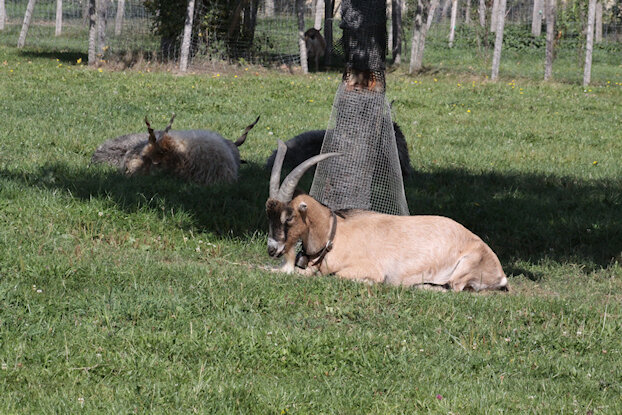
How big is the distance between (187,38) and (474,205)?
1236 centimetres

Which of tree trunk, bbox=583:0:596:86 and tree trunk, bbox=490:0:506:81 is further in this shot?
tree trunk, bbox=490:0:506:81

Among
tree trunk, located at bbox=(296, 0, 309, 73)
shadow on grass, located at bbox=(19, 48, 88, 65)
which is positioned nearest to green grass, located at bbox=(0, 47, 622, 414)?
tree trunk, located at bbox=(296, 0, 309, 73)

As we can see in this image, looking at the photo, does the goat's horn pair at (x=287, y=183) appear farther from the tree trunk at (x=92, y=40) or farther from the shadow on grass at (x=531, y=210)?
the tree trunk at (x=92, y=40)

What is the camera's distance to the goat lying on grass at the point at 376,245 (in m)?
6.47

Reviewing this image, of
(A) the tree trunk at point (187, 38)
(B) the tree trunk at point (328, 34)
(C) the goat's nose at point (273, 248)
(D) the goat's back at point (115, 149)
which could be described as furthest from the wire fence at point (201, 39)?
(C) the goat's nose at point (273, 248)

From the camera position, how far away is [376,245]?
672 cm

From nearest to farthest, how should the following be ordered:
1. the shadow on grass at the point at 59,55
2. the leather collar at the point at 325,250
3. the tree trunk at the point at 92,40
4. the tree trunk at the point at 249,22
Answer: the leather collar at the point at 325,250, the tree trunk at the point at 92,40, the shadow on grass at the point at 59,55, the tree trunk at the point at 249,22

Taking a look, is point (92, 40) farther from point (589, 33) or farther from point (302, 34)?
point (589, 33)

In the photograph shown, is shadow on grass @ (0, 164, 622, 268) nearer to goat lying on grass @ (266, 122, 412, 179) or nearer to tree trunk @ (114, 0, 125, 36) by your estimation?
goat lying on grass @ (266, 122, 412, 179)

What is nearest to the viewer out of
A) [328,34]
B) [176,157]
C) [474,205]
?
[474,205]

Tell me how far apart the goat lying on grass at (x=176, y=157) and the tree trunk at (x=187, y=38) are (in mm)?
9663

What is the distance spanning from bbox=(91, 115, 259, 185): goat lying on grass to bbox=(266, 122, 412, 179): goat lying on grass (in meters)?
0.86

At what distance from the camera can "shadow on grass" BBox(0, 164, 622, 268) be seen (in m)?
8.57

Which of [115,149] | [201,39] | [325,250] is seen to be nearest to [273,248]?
[325,250]
